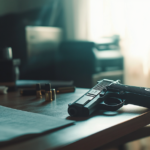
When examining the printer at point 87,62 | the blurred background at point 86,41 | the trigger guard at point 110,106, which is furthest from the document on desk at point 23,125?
the printer at point 87,62

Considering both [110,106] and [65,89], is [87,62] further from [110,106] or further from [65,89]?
[110,106]

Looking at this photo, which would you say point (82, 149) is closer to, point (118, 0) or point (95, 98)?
point (95, 98)

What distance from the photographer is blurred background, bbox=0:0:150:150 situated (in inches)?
66.0

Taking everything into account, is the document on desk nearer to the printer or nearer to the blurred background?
the blurred background

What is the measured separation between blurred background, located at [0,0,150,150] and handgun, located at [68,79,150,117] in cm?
99

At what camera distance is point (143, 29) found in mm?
1950

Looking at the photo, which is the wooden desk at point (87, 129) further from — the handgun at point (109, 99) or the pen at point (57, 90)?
the pen at point (57, 90)

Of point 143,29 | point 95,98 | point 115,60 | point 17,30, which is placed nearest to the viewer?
point 95,98

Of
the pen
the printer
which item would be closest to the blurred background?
the printer

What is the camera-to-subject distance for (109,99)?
62cm

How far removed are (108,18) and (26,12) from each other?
88cm

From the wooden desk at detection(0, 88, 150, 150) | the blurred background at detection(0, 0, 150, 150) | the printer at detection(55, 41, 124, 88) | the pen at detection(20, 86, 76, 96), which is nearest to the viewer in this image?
the wooden desk at detection(0, 88, 150, 150)

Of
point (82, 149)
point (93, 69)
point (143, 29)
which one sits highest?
point (143, 29)

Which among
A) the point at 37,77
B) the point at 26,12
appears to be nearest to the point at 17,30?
the point at 26,12
